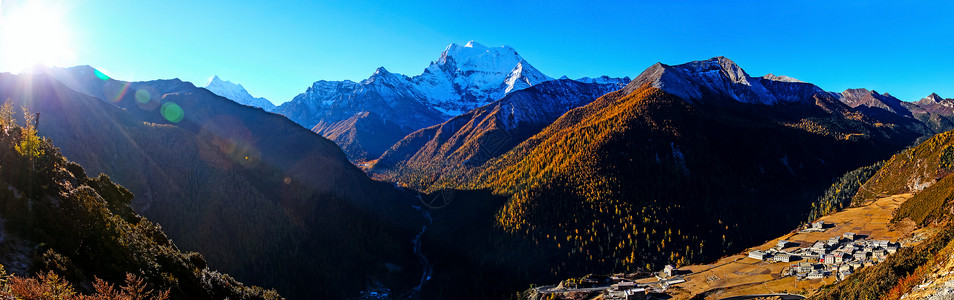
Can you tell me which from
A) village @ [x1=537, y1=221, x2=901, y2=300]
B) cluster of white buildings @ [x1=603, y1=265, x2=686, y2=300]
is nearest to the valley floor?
village @ [x1=537, y1=221, x2=901, y2=300]

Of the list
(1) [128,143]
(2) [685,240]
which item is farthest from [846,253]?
(1) [128,143]

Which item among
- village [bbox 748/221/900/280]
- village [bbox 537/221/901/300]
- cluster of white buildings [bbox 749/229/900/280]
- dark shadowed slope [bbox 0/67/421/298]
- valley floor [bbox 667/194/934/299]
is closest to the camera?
cluster of white buildings [bbox 749/229/900/280]

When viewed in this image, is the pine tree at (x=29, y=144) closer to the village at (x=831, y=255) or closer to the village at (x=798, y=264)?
the village at (x=798, y=264)

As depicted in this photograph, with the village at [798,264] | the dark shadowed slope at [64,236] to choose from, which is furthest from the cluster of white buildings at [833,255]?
the dark shadowed slope at [64,236]

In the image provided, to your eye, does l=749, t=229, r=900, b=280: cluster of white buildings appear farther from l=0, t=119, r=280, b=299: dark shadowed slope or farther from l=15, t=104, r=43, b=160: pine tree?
l=15, t=104, r=43, b=160: pine tree

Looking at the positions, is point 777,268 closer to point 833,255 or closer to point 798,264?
point 798,264

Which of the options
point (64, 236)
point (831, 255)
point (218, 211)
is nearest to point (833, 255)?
point (831, 255)

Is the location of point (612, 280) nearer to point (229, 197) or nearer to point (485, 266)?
point (485, 266)
